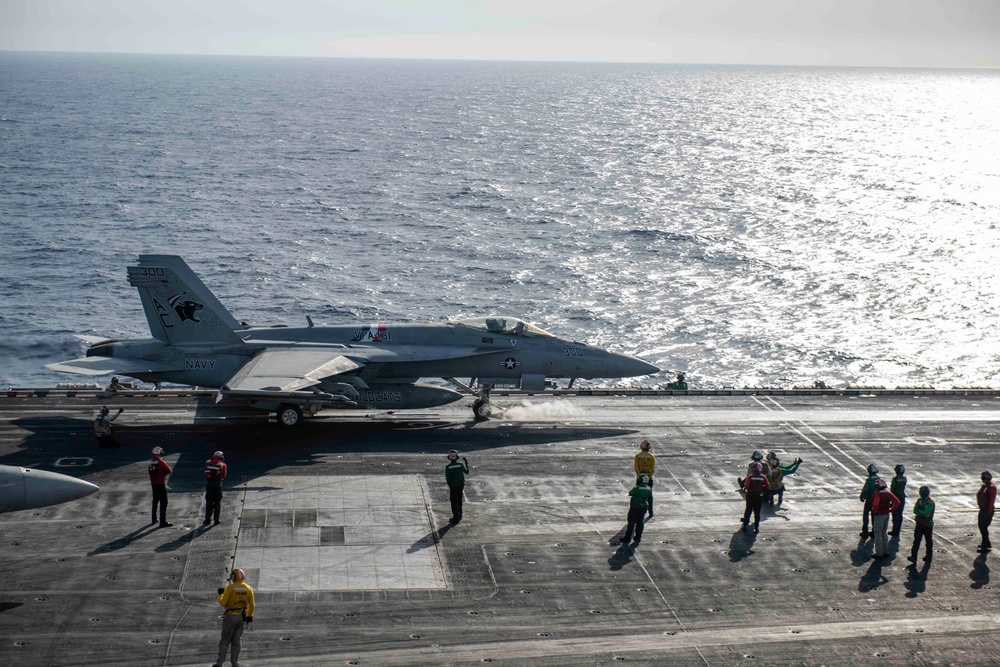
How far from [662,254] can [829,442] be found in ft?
177

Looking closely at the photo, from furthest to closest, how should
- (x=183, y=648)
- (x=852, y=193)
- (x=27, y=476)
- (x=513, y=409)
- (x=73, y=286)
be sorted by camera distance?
1. (x=852, y=193)
2. (x=73, y=286)
3. (x=513, y=409)
4. (x=27, y=476)
5. (x=183, y=648)

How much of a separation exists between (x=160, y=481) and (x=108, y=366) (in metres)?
10.9

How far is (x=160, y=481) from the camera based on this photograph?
22.2 meters

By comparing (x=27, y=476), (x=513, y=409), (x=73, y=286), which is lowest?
(x=73, y=286)

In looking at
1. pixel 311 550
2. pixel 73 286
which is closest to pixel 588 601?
pixel 311 550

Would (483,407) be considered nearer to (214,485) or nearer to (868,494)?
(214,485)

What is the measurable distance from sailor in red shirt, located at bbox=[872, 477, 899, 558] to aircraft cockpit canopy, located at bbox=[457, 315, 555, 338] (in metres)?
14.0

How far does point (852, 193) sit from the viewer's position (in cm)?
12088

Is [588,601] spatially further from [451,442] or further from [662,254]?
[662,254]

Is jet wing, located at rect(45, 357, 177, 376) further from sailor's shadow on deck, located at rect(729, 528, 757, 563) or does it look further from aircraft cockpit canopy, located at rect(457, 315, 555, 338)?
sailor's shadow on deck, located at rect(729, 528, 757, 563)

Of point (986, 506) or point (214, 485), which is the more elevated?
point (986, 506)

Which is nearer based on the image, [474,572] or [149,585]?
[149,585]

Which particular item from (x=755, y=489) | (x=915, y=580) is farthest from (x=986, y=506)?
(x=755, y=489)

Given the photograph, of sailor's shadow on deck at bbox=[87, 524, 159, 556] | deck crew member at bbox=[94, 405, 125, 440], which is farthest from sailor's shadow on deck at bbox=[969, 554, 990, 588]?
deck crew member at bbox=[94, 405, 125, 440]
